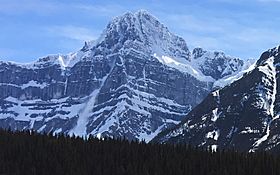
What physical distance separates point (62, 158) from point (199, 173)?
106 ft

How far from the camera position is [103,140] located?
18762 centimetres

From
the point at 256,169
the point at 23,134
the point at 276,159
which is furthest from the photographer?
the point at 23,134

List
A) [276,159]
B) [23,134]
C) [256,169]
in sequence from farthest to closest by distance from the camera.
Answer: [23,134] < [276,159] < [256,169]

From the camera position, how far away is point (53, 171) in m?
152

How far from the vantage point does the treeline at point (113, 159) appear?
497ft

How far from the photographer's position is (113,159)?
533 ft

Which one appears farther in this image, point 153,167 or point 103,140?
point 103,140

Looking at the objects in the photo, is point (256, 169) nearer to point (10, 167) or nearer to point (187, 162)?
point (187, 162)

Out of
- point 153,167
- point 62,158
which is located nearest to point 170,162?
point 153,167

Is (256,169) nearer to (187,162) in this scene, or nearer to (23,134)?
(187,162)

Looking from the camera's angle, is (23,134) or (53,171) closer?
(53,171)

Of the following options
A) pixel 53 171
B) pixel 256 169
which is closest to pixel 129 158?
pixel 53 171

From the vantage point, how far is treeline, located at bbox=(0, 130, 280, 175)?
497 ft

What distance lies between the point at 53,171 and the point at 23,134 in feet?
117
